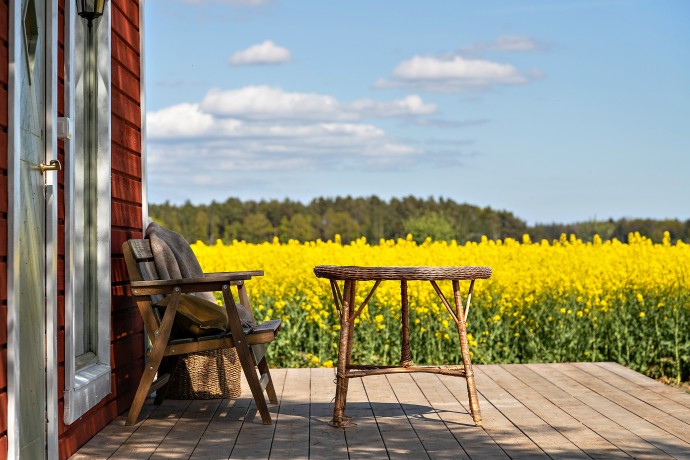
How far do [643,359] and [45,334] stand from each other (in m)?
4.87

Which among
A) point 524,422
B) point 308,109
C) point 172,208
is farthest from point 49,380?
point 308,109

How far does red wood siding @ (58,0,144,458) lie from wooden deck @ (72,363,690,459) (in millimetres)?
174

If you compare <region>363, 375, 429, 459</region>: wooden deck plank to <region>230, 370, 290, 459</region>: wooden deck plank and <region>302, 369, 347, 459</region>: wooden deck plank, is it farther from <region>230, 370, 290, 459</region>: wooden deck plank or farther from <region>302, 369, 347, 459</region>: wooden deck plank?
<region>230, 370, 290, 459</region>: wooden deck plank

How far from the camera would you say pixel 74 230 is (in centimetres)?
456

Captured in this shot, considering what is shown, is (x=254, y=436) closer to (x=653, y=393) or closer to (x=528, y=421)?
(x=528, y=421)

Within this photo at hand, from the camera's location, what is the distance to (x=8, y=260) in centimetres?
340

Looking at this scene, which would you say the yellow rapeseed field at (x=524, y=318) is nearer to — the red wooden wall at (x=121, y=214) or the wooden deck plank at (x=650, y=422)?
the wooden deck plank at (x=650, y=422)

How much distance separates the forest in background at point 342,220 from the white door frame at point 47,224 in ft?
36.9

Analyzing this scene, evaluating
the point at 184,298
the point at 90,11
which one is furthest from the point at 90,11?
the point at 184,298

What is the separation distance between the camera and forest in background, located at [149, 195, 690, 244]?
50.8ft

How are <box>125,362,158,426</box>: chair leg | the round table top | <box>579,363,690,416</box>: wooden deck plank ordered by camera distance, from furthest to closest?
<box>579,363,690,416</box>: wooden deck plank → <box>125,362,158,426</box>: chair leg → the round table top

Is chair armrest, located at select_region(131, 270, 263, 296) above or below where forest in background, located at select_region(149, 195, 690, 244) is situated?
below

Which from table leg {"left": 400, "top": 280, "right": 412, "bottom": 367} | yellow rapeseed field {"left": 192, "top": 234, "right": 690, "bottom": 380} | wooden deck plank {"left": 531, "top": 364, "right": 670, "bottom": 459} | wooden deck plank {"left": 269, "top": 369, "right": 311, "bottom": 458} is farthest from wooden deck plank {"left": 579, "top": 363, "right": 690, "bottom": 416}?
wooden deck plank {"left": 269, "top": 369, "right": 311, "bottom": 458}

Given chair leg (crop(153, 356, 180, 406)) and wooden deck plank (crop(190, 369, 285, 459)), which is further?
chair leg (crop(153, 356, 180, 406))
